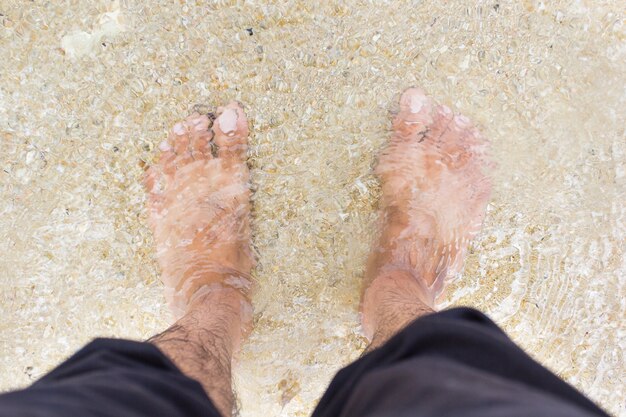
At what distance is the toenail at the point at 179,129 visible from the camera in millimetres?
1651

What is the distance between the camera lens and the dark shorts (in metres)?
0.73

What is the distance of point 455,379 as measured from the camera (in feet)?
2.57

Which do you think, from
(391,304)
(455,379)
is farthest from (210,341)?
(455,379)

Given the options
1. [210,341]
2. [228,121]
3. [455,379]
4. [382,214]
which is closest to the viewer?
[455,379]

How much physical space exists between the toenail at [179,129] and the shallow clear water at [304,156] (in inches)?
1.0

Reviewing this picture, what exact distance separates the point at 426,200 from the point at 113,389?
1256 mm

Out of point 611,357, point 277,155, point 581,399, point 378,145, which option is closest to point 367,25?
point 378,145

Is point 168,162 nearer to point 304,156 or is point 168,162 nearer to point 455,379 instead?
point 304,156

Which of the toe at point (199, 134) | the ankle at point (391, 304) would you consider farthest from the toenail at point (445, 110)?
the toe at point (199, 134)

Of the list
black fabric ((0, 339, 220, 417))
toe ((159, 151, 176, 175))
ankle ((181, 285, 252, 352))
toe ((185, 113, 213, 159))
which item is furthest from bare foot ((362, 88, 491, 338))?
black fabric ((0, 339, 220, 417))

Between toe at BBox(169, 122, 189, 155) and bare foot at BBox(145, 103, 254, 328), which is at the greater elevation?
toe at BBox(169, 122, 189, 155)

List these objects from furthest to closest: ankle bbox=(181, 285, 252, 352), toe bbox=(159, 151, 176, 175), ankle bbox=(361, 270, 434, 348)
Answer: toe bbox=(159, 151, 176, 175) → ankle bbox=(181, 285, 252, 352) → ankle bbox=(361, 270, 434, 348)

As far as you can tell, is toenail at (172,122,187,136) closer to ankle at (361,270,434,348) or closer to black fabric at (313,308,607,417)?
ankle at (361,270,434,348)

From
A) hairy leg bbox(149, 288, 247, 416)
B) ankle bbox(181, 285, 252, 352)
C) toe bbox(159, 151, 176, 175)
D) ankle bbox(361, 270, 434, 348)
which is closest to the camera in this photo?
hairy leg bbox(149, 288, 247, 416)
